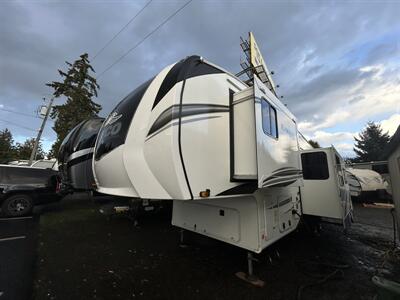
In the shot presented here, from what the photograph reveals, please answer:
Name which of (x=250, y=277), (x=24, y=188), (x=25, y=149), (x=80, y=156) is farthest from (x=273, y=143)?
(x=25, y=149)

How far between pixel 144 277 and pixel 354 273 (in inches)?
143

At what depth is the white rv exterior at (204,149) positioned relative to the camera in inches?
91.4

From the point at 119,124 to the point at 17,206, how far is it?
22.1 feet

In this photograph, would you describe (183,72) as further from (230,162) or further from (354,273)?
(354,273)

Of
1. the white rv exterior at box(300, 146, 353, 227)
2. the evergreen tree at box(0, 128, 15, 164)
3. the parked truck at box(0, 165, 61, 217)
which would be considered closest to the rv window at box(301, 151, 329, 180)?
the white rv exterior at box(300, 146, 353, 227)

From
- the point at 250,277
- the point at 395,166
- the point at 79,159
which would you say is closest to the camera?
the point at 250,277

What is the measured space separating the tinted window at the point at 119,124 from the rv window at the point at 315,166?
437 centimetres

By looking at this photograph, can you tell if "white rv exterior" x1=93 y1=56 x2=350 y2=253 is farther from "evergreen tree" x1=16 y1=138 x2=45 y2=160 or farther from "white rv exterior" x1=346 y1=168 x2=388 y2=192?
"evergreen tree" x1=16 y1=138 x2=45 y2=160

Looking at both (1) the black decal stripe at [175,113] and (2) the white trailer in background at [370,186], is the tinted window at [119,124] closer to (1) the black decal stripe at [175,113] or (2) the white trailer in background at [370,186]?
(1) the black decal stripe at [175,113]

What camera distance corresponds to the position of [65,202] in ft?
32.4

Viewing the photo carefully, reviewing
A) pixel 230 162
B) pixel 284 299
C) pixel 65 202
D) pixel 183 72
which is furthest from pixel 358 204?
pixel 65 202

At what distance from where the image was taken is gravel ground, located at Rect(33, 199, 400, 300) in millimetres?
3064

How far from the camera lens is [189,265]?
3902 millimetres

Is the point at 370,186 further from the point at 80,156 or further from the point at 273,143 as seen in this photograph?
the point at 80,156
